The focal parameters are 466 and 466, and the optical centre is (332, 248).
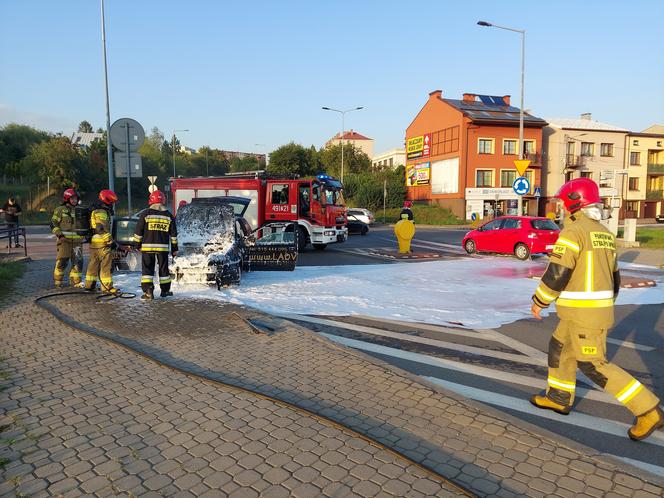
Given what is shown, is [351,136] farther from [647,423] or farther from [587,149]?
[647,423]

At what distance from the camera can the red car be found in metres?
15.1

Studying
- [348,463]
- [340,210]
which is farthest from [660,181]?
[348,463]

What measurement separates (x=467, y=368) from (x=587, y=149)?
51789 mm

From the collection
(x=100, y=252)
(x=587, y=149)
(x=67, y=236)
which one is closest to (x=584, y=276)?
(x=100, y=252)

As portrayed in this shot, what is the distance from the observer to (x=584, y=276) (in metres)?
3.72

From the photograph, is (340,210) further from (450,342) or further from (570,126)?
(570,126)

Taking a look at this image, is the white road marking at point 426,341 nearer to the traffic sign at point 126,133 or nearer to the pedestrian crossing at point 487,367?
the pedestrian crossing at point 487,367

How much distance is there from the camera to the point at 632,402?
11.7 ft

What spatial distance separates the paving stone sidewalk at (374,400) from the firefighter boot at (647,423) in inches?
26.7

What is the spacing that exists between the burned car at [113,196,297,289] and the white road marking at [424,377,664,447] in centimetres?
565

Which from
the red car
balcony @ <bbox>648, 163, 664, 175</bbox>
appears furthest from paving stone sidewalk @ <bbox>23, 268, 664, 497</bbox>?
balcony @ <bbox>648, 163, 664, 175</bbox>

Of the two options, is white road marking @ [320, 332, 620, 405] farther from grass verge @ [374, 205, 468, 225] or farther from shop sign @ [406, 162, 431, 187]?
shop sign @ [406, 162, 431, 187]

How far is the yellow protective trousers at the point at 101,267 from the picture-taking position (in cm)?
855

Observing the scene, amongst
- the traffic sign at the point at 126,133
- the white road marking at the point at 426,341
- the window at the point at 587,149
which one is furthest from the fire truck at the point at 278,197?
the window at the point at 587,149
